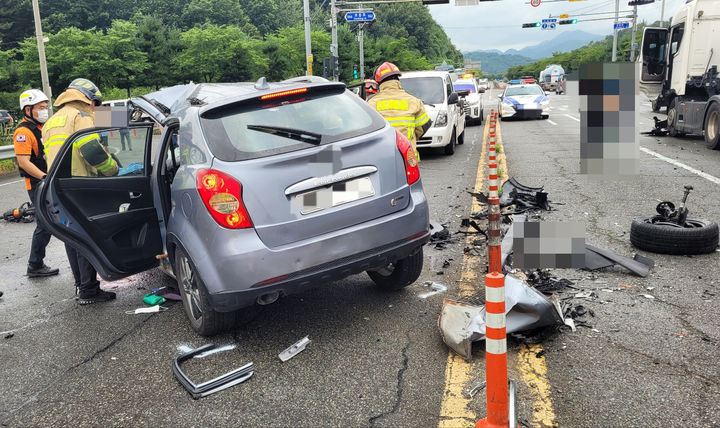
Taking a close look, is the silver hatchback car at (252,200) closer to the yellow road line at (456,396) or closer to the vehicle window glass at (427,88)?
the yellow road line at (456,396)

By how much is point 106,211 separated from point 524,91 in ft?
70.2

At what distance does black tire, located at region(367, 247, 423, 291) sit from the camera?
4.54m

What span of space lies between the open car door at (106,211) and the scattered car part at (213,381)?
1358 millimetres

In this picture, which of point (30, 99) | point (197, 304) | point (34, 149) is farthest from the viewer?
point (34, 149)

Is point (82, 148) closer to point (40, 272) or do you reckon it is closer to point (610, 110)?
point (40, 272)

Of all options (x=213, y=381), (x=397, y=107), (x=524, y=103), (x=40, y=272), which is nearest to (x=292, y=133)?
(x=213, y=381)

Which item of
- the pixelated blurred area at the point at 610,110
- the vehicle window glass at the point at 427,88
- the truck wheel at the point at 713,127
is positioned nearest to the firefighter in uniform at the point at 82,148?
the pixelated blurred area at the point at 610,110

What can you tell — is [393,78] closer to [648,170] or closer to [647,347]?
[647,347]

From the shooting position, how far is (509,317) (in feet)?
11.8

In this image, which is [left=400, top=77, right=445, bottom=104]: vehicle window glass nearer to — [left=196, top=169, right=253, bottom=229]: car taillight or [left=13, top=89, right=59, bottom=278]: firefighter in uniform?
[left=13, top=89, right=59, bottom=278]: firefighter in uniform

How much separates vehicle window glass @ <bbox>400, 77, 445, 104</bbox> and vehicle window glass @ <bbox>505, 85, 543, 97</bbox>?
10434 millimetres

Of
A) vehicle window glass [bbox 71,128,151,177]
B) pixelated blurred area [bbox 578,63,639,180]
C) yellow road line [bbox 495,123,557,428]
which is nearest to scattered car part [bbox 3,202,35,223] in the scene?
vehicle window glass [bbox 71,128,151,177]

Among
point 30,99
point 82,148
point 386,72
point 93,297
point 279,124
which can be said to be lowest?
point 93,297

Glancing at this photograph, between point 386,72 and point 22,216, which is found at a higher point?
point 386,72
